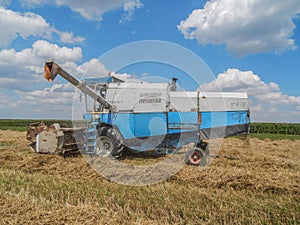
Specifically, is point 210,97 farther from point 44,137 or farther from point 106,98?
point 44,137

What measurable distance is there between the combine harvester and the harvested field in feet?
4.72

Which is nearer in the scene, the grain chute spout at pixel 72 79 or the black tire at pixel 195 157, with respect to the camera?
the grain chute spout at pixel 72 79

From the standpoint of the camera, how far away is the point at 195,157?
6961 millimetres

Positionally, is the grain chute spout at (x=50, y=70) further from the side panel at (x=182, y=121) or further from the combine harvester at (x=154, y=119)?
the side panel at (x=182, y=121)

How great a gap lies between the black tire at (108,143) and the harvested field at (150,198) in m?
1.35

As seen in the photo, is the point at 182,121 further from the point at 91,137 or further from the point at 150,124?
the point at 91,137

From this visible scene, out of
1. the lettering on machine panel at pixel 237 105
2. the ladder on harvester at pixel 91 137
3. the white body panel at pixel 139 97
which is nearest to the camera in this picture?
the white body panel at pixel 139 97

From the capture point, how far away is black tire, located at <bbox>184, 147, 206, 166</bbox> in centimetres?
690

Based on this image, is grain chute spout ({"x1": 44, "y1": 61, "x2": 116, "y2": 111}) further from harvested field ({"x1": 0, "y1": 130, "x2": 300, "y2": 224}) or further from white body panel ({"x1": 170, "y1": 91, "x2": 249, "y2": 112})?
harvested field ({"x1": 0, "y1": 130, "x2": 300, "y2": 224})

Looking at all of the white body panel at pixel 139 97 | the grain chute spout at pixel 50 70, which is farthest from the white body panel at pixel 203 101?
the grain chute spout at pixel 50 70

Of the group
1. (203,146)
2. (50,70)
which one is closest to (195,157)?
(203,146)

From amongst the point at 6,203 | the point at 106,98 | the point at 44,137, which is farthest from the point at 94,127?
the point at 6,203

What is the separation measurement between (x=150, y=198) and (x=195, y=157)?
10.5 feet

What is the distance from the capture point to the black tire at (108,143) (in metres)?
7.38
